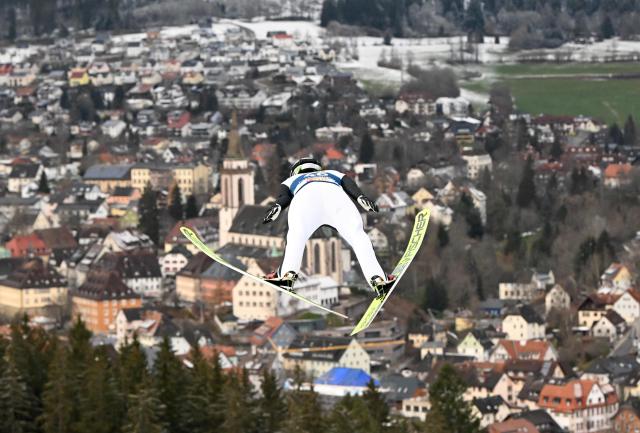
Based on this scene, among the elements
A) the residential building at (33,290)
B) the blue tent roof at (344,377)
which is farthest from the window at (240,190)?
the blue tent roof at (344,377)

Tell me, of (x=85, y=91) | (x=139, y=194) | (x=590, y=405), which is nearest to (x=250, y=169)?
(x=139, y=194)

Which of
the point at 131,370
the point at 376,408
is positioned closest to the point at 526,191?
the point at 376,408

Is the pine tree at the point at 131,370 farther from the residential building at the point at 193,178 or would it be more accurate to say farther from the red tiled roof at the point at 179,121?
the red tiled roof at the point at 179,121

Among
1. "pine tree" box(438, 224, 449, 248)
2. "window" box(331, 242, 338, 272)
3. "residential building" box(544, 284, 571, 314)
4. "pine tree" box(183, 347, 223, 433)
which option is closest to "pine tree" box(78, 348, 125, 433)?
"pine tree" box(183, 347, 223, 433)

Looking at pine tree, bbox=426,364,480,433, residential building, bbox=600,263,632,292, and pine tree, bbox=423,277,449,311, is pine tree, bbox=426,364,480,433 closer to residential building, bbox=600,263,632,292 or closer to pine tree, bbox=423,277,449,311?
pine tree, bbox=423,277,449,311

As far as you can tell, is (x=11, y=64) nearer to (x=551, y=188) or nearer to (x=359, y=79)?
(x=359, y=79)

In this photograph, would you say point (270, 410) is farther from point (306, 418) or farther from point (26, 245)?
point (26, 245)
